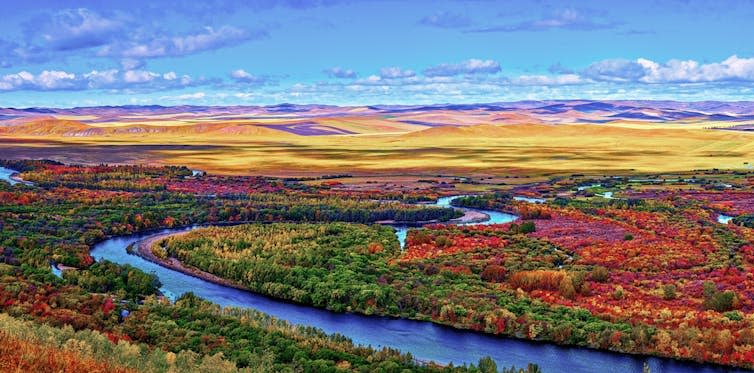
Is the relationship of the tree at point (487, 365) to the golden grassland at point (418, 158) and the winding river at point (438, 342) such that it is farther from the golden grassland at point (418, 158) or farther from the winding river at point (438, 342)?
Answer: the golden grassland at point (418, 158)

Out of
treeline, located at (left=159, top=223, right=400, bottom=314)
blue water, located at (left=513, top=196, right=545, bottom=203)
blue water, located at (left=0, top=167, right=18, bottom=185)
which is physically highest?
treeline, located at (left=159, top=223, right=400, bottom=314)

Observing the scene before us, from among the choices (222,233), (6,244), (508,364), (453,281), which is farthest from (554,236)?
(6,244)

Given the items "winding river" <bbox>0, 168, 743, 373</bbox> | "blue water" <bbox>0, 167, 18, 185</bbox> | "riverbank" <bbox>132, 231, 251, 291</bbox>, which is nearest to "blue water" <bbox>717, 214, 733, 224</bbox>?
"winding river" <bbox>0, 168, 743, 373</bbox>

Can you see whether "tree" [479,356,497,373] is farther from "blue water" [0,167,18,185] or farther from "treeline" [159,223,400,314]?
"blue water" [0,167,18,185]

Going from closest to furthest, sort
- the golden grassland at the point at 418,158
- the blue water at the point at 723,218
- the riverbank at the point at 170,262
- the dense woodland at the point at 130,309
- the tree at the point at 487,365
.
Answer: the dense woodland at the point at 130,309
the tree at the point at 487,365
the riverbank at the point at 170,262
the blue water at the point at 723,218
the golden grassland at the point at 418,158

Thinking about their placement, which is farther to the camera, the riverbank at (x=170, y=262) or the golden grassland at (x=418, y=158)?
the golden grassland at (x=418, y=158)

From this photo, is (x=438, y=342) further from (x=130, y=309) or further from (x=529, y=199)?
(x=529, y=199)

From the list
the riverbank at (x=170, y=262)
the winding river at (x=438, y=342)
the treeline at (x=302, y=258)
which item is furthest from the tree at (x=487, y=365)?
the riverbank at (x=170, y=262)

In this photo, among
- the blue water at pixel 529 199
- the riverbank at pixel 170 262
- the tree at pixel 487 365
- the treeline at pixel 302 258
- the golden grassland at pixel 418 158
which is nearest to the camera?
the tree at pixel 487 365
